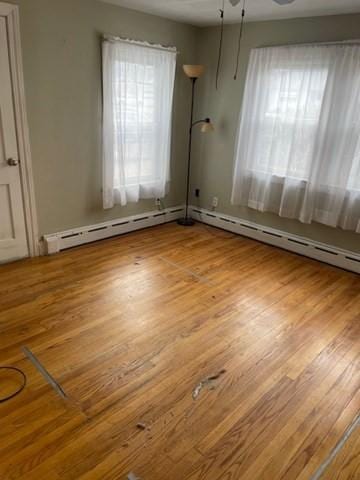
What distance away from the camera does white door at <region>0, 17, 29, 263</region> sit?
9.46ft

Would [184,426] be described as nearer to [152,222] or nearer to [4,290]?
[4,290]

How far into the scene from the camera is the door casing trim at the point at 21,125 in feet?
9.20

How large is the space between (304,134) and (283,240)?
3.96 ft

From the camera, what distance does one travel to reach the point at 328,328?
2.68 meters

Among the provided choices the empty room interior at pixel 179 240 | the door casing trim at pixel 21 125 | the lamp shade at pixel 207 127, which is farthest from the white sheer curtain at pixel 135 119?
the door casing trim at pixel 21 125

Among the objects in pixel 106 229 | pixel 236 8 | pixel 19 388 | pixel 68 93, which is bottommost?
pixel 19 388

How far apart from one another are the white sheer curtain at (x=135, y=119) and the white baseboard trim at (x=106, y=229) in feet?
0.99

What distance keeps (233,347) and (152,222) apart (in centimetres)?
251

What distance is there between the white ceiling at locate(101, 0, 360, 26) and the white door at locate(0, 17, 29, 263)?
1.25 meters

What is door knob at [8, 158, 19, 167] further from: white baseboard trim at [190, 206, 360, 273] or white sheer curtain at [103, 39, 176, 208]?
white baseboard trim at [190, 206, 360, 273]

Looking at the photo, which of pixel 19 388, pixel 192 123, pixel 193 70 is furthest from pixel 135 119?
pixel 19 388

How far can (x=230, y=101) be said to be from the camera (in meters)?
4.22

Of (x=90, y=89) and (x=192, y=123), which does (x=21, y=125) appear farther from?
(x=192, y=123)

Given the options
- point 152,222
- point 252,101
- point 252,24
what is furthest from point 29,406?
point 252,24
